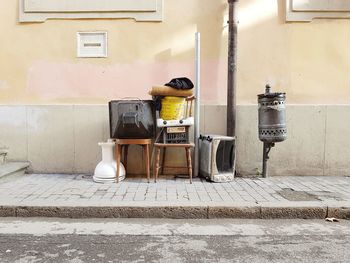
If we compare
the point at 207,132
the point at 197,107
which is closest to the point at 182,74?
the point at 197,107

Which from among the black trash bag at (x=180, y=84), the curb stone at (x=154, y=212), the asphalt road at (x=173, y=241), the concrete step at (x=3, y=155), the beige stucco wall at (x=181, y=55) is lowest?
the asphalt road at (x=173, y=241)

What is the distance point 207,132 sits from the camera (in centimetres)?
620

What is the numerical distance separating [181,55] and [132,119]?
5.28 ft

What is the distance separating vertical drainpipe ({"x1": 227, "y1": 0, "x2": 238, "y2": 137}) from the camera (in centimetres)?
589

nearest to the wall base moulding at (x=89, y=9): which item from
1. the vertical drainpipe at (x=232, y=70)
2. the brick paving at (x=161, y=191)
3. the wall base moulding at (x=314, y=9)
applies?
the vertical drainpipe at (x=232, y=70)

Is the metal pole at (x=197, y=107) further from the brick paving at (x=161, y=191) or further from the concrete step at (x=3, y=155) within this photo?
the concrete step at (x=3, y=155)

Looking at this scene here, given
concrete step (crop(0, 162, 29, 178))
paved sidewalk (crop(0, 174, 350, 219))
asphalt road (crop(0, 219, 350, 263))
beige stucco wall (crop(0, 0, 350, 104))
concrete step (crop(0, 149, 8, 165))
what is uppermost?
beige stucco wall (crop(0, 0, 350, 104))

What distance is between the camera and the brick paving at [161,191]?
4555 mm

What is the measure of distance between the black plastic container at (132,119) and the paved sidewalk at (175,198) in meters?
0.79

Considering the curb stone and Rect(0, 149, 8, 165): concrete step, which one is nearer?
the curb stone

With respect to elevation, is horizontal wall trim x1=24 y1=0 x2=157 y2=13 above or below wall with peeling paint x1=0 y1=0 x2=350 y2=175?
above

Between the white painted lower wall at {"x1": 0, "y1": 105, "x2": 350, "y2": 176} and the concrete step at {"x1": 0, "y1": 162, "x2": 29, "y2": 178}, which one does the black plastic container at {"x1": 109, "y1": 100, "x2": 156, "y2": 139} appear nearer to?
the white painted lower wall at {"x1": 0, "y1": 105, "x2": 350, "y2": 176}

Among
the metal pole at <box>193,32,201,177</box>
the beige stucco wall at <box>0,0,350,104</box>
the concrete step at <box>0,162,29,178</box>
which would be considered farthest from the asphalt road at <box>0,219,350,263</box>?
the beige stucco wall at <box>0,0,350,104</box>

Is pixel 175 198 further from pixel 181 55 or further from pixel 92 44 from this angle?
pixel 92 44
